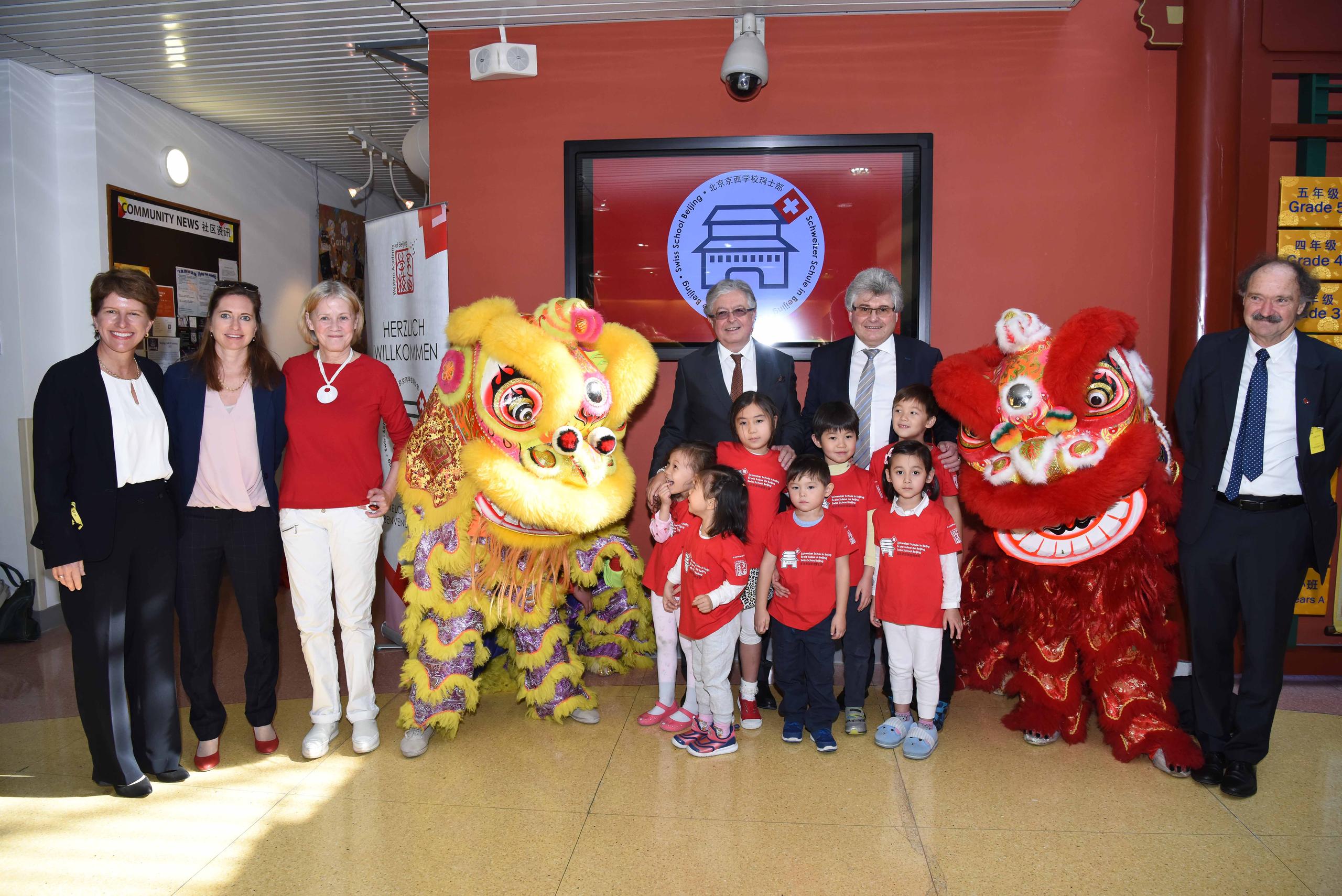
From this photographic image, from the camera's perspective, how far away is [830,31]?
360cm

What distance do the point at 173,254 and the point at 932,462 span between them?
4.55 metres

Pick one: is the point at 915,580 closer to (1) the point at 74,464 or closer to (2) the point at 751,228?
(2) the point at 751,228

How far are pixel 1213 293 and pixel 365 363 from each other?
10.7 ft

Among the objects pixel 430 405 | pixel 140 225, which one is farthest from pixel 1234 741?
pixel 140 225

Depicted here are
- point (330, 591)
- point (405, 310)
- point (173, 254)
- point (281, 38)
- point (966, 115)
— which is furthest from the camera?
point (173, 254)

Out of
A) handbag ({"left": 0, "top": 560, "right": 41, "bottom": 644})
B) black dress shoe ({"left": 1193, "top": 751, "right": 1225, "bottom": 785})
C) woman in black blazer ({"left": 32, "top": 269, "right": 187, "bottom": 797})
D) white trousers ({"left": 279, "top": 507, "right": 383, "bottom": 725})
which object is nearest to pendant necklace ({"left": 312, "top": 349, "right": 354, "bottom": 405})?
white trousers ({"left": 279, "top": 507, "right": 383, "bottom": 725})

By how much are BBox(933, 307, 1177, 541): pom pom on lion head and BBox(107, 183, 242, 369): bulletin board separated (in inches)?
164

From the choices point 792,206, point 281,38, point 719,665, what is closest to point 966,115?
point 792,206

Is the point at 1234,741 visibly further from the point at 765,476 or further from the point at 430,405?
the point at 430,405

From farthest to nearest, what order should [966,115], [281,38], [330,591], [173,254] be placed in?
[173,254]
[281,38]
[966,115]
[330,591]

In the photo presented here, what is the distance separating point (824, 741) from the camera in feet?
9.12

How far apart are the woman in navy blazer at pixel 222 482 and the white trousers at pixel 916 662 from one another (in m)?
2.10

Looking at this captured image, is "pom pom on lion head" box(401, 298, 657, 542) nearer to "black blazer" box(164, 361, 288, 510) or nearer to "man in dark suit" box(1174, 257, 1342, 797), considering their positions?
"black blazer" box(164, 361, 288, 510)

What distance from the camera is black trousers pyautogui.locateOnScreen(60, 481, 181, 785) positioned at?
2428 millimetres
